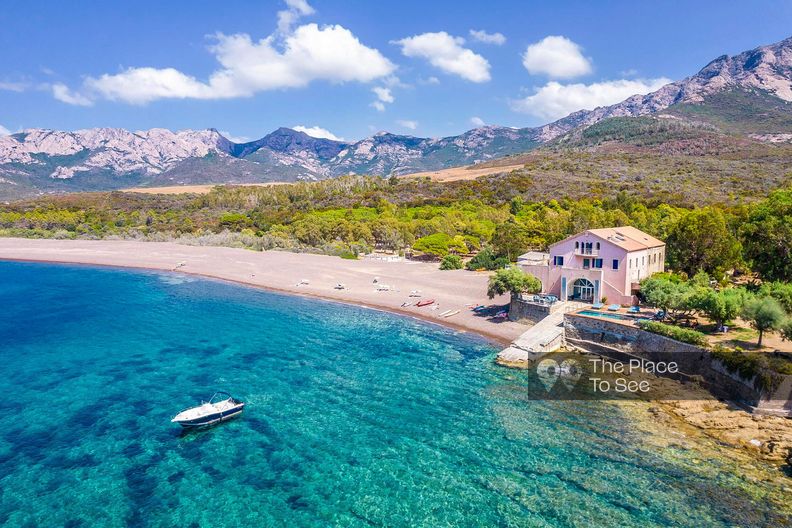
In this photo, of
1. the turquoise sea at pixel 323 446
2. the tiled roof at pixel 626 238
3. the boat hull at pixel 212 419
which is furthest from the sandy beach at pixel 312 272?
the boat hull at pixel 212 419

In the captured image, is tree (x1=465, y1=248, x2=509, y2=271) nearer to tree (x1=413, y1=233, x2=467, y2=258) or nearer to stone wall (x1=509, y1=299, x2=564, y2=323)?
tree (x1=413, y1=233, x2=467, y2=258)

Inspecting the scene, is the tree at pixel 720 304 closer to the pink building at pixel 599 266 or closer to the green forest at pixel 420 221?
the green forest at pixel 420 221

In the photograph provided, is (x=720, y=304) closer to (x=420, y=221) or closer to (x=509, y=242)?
(x=509, y=242)

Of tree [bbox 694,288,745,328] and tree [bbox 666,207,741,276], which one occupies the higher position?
tree [bbox 666,207,741,276]

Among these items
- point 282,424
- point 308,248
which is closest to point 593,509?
point 282,424

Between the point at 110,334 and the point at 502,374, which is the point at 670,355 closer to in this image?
the point at 502,374

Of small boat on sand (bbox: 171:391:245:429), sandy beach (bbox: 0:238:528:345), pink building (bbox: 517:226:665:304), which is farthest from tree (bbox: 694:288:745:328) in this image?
small boat on sand (bbox: 171:391:245:429)
